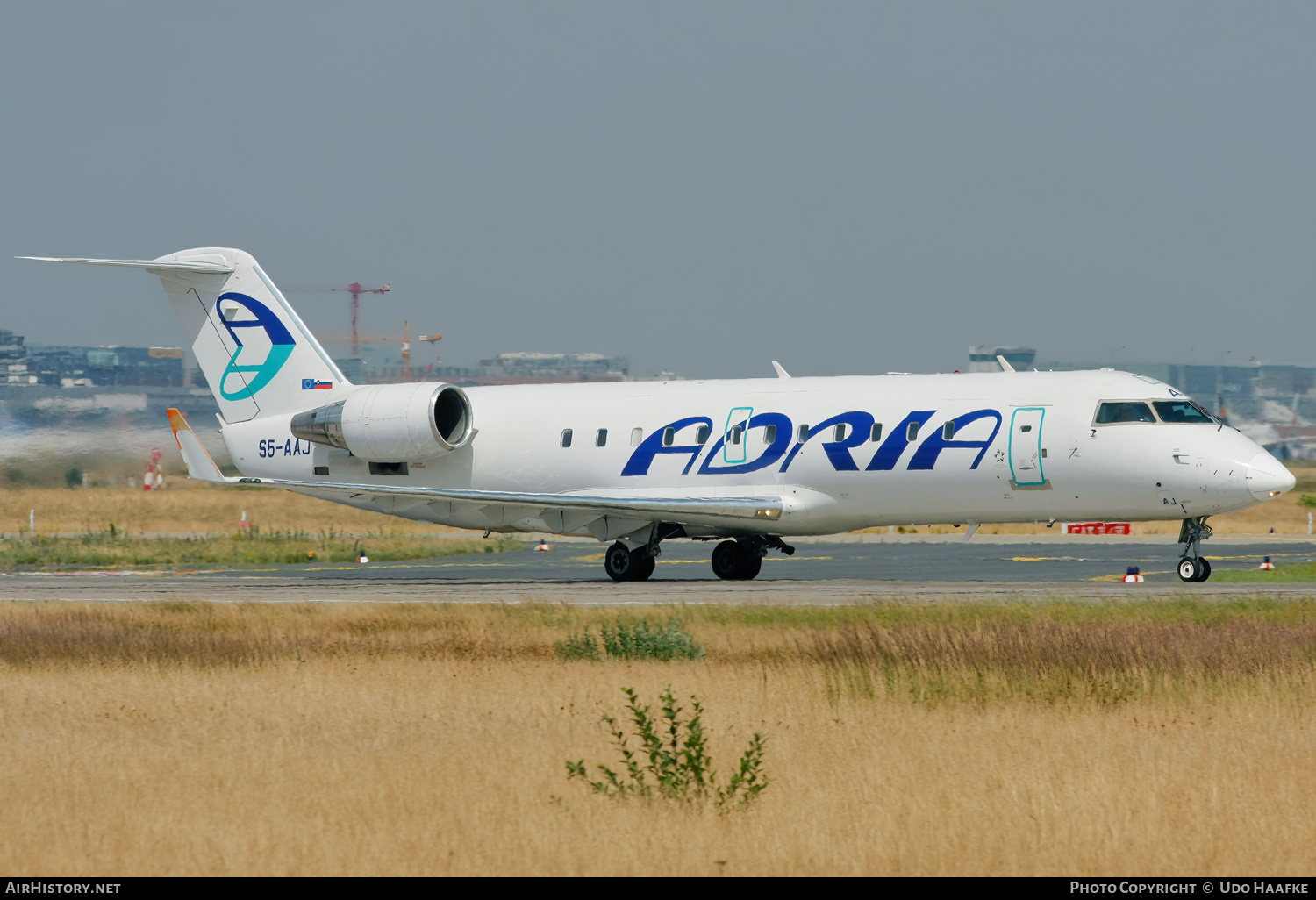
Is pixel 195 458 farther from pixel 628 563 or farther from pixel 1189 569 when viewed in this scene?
pixel 1189 569

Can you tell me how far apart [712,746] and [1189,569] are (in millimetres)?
16862

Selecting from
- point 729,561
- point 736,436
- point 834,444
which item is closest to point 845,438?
point 834,444

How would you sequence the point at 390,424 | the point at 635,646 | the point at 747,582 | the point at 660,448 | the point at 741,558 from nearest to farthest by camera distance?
the point at 635,646 < the point at 747,582 < the point at 660,448 < the point at 741,558 < the point at 390,424

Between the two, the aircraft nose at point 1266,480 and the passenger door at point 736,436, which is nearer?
the aircraft nose at point 1266,480

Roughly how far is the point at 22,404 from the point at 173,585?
91.4 ft

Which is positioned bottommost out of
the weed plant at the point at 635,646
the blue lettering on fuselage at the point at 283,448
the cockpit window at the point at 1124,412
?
the weed plant at the point at 635,646

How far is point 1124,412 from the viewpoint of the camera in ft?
83.7

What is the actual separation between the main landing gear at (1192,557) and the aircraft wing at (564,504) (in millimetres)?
7067

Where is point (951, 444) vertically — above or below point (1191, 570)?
above

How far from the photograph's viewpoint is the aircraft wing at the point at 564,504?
1091 inches

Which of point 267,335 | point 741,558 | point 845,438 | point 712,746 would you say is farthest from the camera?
point 267,335

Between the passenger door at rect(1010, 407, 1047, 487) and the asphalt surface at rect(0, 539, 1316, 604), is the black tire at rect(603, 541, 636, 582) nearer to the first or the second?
the asphalt surface at rect(0, 539, 1316, 604)

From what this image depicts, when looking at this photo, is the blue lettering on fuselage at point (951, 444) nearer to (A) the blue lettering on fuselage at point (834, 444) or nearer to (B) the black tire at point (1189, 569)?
(A) the blue lettering on fuselage at point (834, 444)

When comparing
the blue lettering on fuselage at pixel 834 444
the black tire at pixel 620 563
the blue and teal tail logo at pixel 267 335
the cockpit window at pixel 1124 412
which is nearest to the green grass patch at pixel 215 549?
the blue and teal tail logo at pixel 267 335
